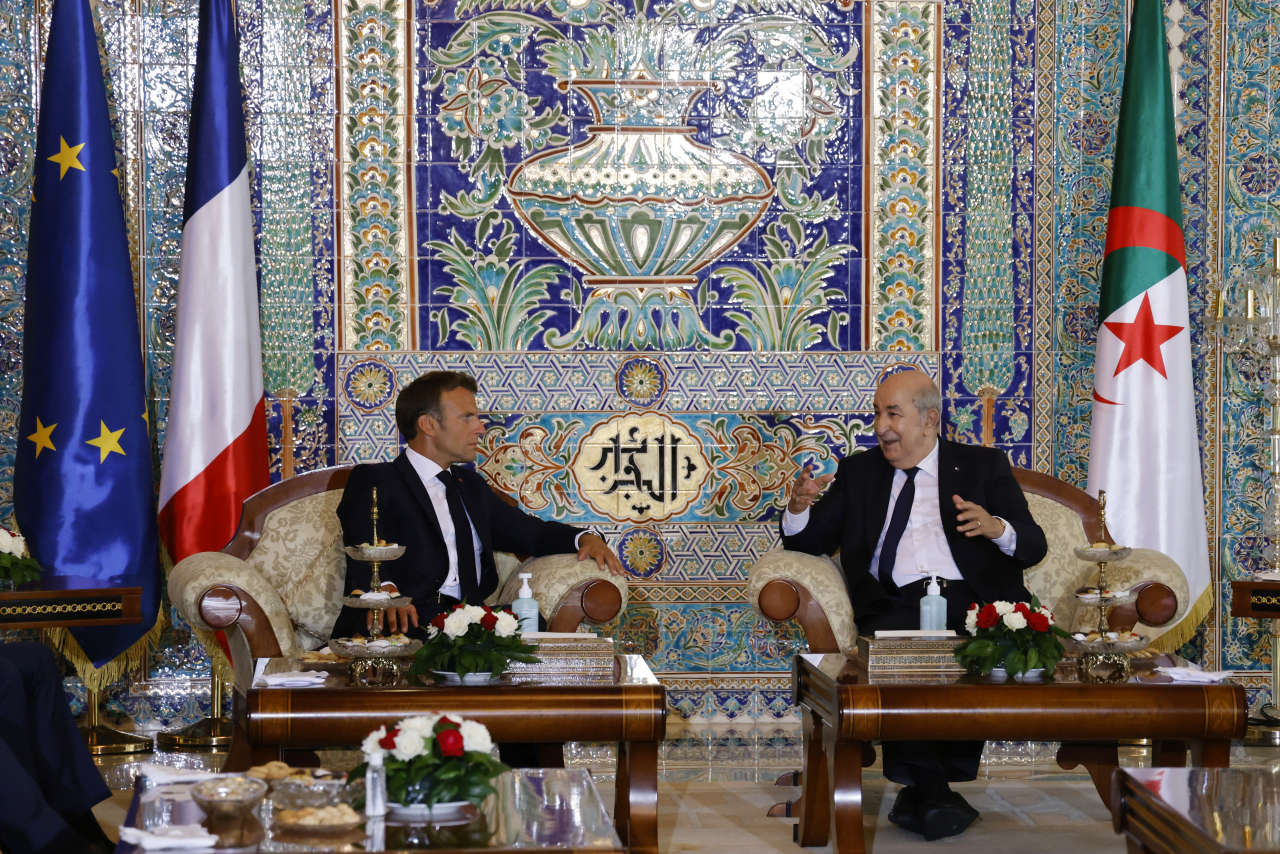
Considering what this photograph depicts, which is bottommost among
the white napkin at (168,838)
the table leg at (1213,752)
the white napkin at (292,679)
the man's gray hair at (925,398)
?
the table leg at (1213,752)

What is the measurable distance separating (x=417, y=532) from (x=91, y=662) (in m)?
1.77

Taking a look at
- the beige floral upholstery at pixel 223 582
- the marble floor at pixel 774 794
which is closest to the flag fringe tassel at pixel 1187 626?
the marble floor at pixel 774 794

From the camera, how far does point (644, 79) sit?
618 centimetres

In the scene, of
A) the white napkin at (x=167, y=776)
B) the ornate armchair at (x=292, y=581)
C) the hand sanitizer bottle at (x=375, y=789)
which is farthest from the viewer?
the ornate armchair at (x=292, y=581)

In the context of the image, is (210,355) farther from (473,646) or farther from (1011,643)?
(1011,643)

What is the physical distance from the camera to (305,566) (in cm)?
516

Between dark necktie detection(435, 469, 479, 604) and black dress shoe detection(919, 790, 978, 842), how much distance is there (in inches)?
67.2

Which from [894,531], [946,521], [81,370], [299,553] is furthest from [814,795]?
[81,370]

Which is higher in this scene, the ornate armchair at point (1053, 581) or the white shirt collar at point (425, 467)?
the white shirt collar at point (425, 467)

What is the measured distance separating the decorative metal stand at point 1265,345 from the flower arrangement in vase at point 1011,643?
93.9 inches

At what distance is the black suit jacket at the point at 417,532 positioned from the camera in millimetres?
4828

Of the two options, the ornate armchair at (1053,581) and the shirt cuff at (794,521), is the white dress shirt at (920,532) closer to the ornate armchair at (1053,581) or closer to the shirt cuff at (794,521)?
the shirt cuff at (794,521)

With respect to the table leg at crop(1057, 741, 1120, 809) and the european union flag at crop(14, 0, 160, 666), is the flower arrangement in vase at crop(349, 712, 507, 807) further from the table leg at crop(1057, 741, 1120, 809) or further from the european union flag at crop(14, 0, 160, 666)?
the european union flag at crop(14, 0, 160, 666)

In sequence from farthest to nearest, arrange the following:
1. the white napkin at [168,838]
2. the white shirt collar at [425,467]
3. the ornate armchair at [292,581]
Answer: the white shirt collar at [425,467], the ornate armchair at [292,581], the white napkin at [168,838]
